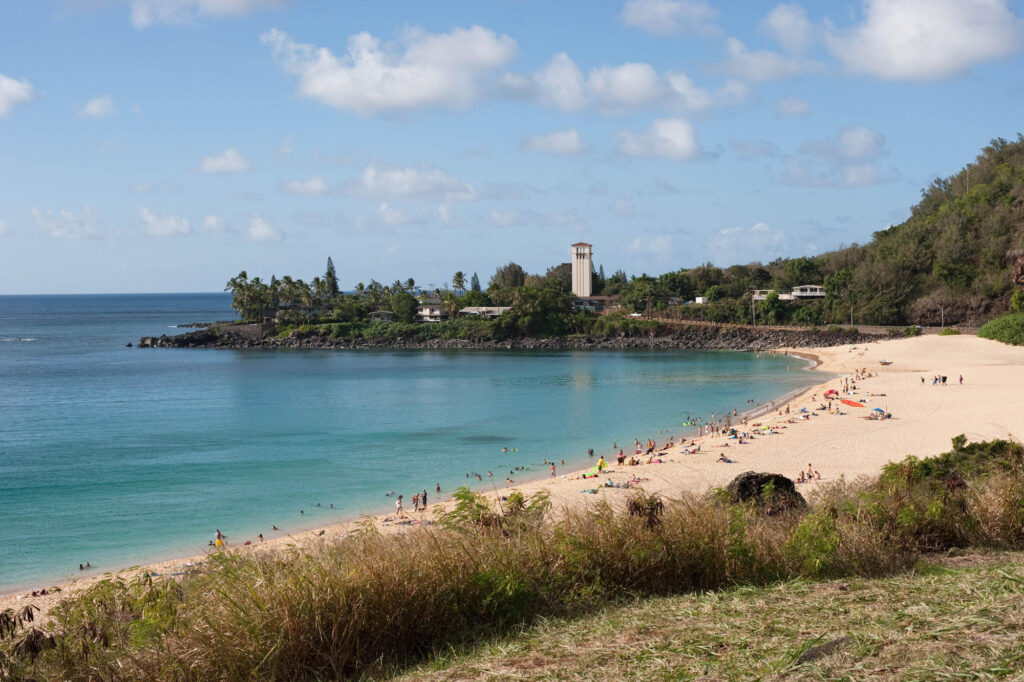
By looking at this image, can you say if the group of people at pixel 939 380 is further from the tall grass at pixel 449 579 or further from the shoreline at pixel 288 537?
the tall grass at pixel 449 579

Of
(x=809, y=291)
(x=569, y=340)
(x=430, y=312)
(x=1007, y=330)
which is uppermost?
(x=809, y=291)

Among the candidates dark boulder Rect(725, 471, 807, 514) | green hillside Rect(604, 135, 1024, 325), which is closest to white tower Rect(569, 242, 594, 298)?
green hillside Rect(604, 135, 1024, 325)

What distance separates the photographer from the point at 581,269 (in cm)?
11731

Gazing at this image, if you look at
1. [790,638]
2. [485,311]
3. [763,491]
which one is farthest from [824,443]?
[485,311]

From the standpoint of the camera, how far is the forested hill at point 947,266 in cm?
7875

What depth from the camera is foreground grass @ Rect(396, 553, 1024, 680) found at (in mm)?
4660

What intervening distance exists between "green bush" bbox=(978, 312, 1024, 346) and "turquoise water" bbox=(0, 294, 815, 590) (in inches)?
647

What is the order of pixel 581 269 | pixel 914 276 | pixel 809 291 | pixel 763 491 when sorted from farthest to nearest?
pixel 581 269 < pixel 809 291 < pixel 914 276 < pixel 763 491

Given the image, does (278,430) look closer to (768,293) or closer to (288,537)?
(288,537)

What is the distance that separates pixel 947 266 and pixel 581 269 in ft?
169

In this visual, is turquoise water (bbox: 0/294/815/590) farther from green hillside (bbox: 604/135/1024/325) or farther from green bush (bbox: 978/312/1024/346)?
green hillside (bbox: 604/135/1024/325)

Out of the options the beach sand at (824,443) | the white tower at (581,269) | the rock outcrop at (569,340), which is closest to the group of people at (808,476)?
the beach sand at (824,443)

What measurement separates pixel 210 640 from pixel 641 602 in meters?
3.70

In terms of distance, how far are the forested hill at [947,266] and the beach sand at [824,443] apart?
32.2m
